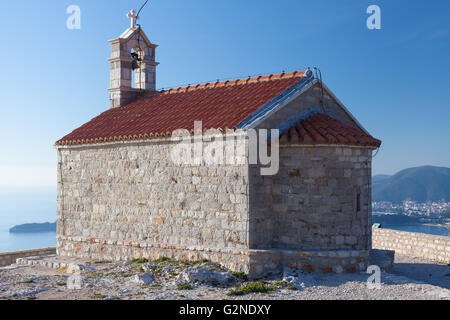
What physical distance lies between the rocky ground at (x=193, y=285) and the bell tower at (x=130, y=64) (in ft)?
21.3

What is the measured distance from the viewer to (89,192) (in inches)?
525

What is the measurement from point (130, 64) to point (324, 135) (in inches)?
320

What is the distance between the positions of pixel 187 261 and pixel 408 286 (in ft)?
15.2

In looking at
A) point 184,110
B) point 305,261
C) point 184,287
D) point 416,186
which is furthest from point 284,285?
point 416,186

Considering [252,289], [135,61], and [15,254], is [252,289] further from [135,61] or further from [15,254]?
[15,254]

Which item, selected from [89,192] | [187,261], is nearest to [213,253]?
[187,261]

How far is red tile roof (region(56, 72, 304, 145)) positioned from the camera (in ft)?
36.6

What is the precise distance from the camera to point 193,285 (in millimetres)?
9391

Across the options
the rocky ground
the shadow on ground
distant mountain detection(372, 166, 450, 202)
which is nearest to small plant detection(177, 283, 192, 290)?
the rocky ground

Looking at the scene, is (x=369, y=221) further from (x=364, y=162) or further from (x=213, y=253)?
(x=213, y=253)

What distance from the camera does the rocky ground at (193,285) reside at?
866cm

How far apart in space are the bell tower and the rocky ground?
256 inches

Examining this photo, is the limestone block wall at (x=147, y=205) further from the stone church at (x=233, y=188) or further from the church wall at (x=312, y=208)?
the church wall at (x=312, y=208)

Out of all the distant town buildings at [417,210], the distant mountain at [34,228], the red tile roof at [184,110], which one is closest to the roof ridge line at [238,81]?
the red tile roof at [184,110]
